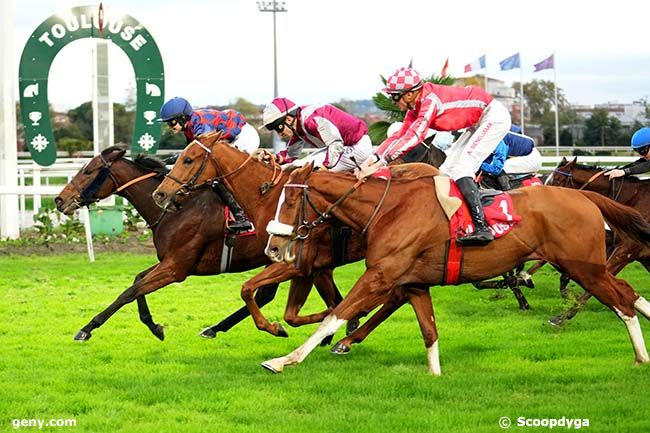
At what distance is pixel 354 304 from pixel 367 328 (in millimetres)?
991

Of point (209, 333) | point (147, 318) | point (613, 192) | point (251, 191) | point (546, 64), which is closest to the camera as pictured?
point (251, 191)

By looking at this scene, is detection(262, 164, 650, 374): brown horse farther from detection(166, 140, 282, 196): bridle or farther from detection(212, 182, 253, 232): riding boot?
detection(212, 182, 253, 232): riding boot

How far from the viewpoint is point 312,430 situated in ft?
16.8

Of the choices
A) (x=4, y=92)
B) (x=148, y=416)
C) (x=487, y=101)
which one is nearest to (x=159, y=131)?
(x=4, y=92)

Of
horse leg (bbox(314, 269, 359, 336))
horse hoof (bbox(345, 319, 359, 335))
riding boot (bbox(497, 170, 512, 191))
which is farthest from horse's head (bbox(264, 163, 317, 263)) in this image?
riding boot (bbox(497, 170, 512, 191))

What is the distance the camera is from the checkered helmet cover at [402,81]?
21.3ft

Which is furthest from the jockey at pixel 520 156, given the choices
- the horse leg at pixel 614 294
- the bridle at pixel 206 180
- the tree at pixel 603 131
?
the tree at pixel 603 131

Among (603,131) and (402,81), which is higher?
(402,81)

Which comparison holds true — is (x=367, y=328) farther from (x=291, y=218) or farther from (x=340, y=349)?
(x=291, y=218)

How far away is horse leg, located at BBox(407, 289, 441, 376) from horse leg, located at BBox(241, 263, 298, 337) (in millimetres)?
837

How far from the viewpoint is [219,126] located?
7941 mm

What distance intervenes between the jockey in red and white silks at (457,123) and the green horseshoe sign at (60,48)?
8.04 meters

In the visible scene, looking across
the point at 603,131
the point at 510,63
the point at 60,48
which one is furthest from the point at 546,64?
the point at 60,48

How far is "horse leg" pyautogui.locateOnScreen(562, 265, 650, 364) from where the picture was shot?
6.32 metres
